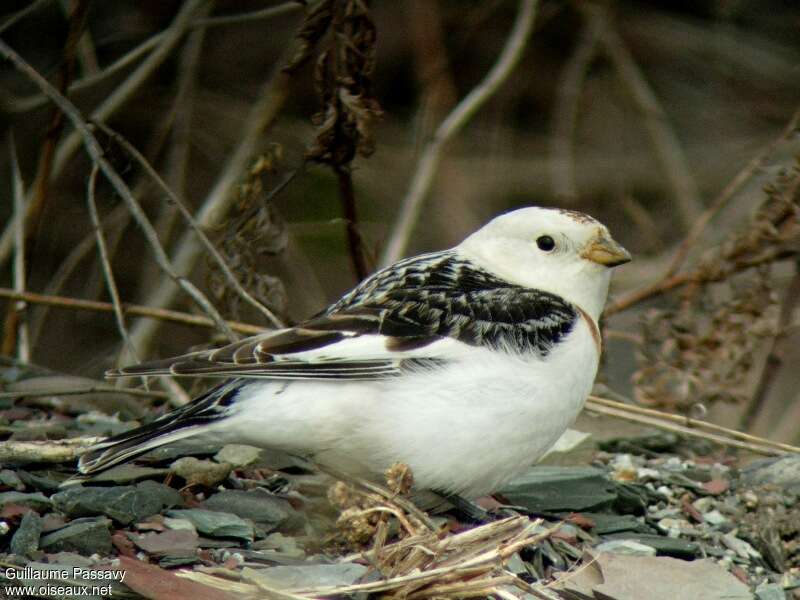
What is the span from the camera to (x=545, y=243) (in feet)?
13.3

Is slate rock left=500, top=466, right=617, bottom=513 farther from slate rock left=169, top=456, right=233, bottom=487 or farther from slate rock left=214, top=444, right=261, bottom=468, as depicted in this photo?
slate rock left=169, top=456, right=233, bottom=487

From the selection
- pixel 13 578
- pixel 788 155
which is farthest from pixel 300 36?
pixel 788 155

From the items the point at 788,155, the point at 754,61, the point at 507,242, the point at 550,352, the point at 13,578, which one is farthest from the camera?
the point at 754,61

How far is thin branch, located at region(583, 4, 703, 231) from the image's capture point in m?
6.63

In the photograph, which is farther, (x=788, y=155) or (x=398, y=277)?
(x=788, y=155)

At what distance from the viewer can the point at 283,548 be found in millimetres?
3328

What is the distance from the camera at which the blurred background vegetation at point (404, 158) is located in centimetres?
465

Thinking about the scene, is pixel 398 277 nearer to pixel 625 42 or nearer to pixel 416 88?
pixel 416 88

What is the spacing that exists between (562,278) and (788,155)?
2.81m

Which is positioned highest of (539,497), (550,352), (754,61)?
(754,61)

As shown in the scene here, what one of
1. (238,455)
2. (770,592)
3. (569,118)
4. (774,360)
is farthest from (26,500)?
(569,118)

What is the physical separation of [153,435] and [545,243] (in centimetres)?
135

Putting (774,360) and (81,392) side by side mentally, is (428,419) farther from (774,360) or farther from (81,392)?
(774,360)

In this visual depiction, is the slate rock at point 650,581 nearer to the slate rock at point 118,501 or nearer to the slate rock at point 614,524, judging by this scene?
the slate rock at point 614,524
